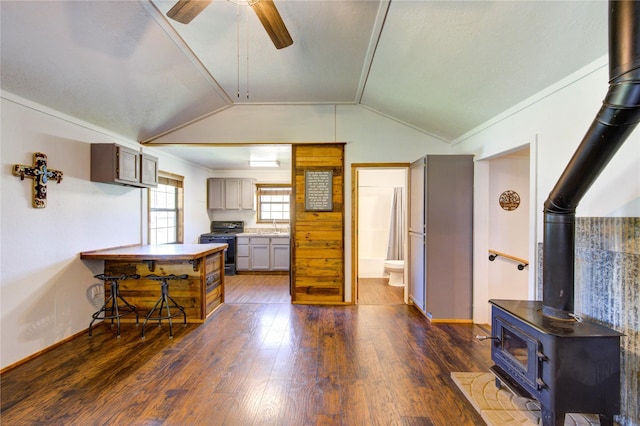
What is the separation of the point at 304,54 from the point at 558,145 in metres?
2.27

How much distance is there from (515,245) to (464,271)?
2.23 ft

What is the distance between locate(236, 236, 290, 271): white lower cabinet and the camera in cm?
552

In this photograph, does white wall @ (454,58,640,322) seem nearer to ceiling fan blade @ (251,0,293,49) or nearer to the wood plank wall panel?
the wood plank wall panel

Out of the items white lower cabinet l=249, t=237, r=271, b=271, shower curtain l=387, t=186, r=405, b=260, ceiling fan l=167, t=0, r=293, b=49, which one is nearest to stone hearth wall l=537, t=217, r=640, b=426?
ceiling fan l=167, t=0, r=293, b=49

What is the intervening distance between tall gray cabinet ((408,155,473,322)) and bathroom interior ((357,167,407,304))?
5.16 feet

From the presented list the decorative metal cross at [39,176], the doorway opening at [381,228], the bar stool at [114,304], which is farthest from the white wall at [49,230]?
the doorway opening at [381,228]

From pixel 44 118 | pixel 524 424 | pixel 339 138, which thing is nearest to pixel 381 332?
pixel 524 424

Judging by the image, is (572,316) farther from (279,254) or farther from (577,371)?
(279,254)

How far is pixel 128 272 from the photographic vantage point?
3.14 metres

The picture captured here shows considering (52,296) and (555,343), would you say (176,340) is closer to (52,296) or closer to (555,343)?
(52,296)

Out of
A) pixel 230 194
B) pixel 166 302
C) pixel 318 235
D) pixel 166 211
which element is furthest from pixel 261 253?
pixel 166 302

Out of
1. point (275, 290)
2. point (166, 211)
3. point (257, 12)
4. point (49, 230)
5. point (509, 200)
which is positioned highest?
point (257, 12)

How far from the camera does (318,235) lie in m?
3.75

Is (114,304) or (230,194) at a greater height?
(230,194)
